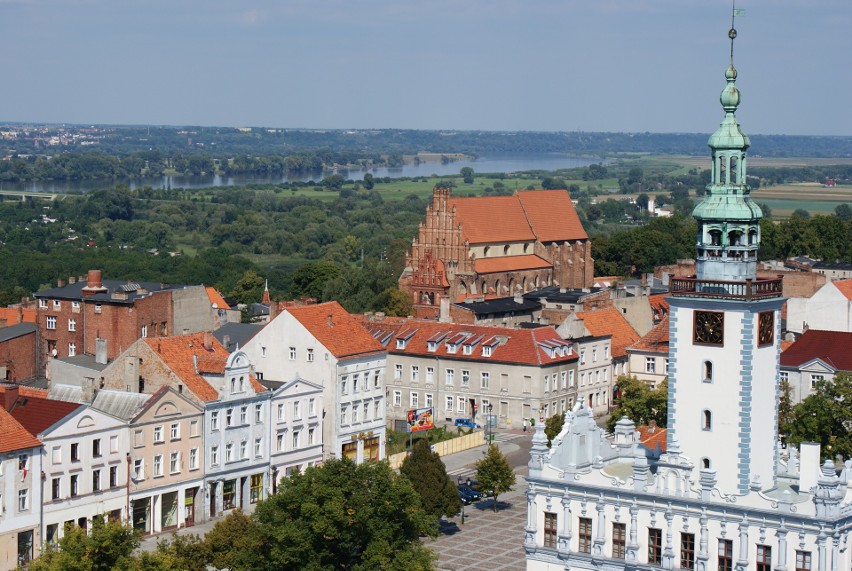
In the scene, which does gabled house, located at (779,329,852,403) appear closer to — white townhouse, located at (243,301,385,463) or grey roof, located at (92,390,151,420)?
white townhouse, located at (243,301,385,463)

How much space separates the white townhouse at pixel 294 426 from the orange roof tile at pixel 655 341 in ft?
102

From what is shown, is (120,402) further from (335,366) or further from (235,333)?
(235,333)

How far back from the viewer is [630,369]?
11906 cm

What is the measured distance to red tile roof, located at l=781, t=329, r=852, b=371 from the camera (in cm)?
10862

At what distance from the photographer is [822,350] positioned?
362 ft

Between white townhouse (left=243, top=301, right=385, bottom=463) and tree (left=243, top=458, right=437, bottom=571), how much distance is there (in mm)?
28589

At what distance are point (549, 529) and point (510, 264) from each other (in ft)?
324

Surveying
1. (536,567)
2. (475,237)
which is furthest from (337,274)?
(536,567)

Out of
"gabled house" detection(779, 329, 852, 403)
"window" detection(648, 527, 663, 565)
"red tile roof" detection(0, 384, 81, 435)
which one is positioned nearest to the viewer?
"window" detection(648, 527, 663, 565)

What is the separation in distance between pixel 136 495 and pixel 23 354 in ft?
95.1

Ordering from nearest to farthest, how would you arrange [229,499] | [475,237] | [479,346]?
[229,499]
[479,346]
[475,237]

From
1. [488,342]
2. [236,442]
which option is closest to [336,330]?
[236,442]

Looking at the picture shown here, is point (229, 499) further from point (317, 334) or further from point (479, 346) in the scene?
point (479, 346)

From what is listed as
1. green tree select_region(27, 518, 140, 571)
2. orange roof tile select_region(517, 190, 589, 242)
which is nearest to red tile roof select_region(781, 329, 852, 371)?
orange roof tile select_region(517, 190, 589, 242)
